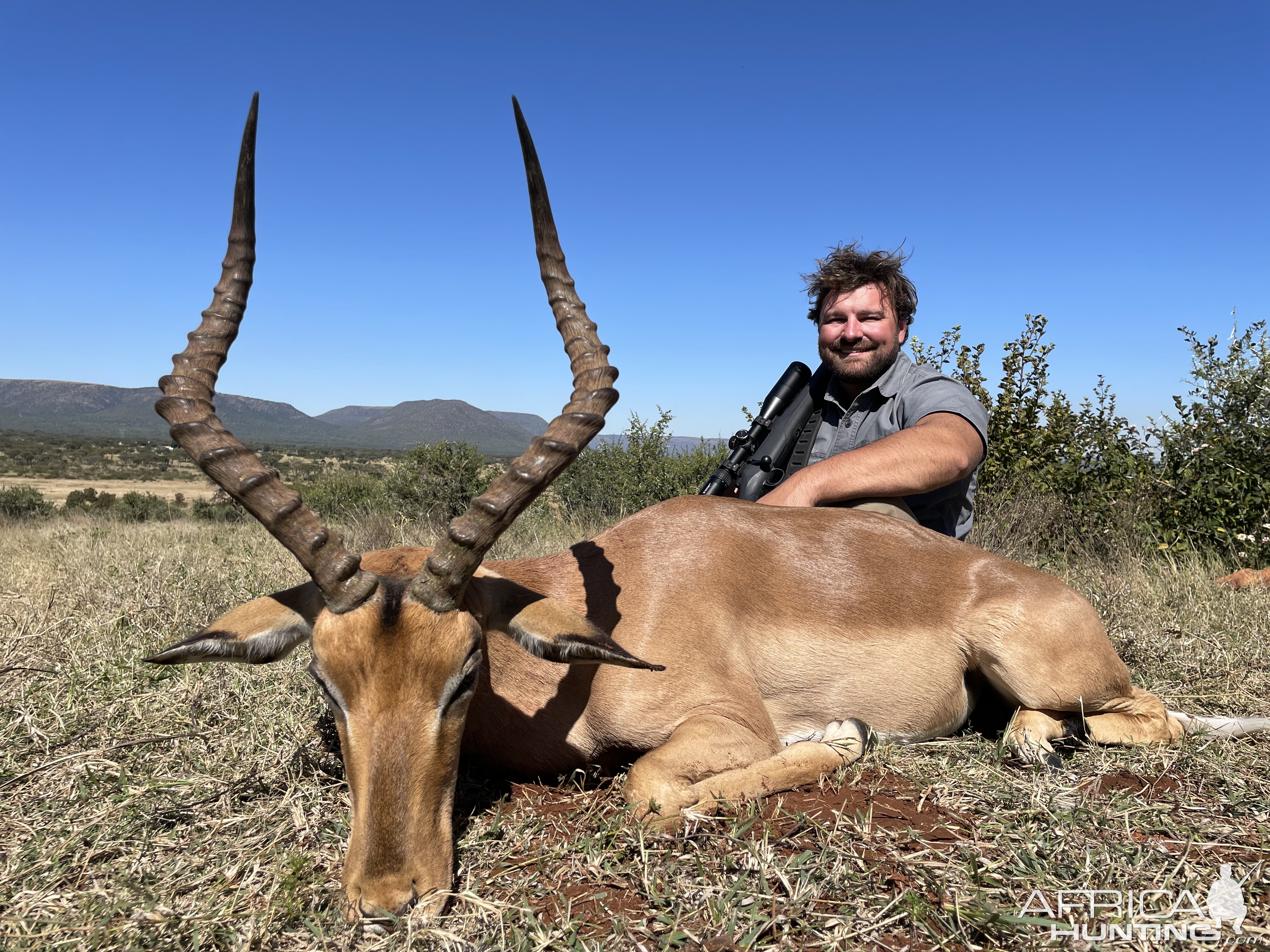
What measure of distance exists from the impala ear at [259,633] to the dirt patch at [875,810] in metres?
2.10

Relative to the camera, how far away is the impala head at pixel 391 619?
109 inches

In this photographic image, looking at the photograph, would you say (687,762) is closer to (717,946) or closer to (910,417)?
(717,946)

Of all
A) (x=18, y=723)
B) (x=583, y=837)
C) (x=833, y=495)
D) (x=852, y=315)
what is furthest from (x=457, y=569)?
(x=852, y=315)

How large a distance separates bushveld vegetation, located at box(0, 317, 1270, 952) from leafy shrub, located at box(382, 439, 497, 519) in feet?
29.1

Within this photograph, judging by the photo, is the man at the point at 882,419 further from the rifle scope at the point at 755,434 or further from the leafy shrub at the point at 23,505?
the leafy shrub at the point at 23,505

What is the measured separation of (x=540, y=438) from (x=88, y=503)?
34.8 m

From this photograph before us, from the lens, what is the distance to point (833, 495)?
18.9ft

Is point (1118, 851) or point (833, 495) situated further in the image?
point (833, 495)

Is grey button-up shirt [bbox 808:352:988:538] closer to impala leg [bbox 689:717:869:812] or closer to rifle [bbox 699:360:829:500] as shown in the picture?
rifle [bbox 699:360:829:500]

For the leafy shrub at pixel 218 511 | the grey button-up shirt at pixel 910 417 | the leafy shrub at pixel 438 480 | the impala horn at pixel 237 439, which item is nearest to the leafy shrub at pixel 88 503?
the leafy shrub at pixel 218 511

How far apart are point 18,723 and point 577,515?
9.76 meters

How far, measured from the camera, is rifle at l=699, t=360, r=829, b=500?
7232mm

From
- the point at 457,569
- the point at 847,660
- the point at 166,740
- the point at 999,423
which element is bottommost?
the point at 166,740

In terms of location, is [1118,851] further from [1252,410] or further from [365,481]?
[365,481]
